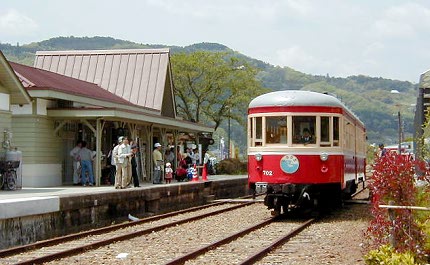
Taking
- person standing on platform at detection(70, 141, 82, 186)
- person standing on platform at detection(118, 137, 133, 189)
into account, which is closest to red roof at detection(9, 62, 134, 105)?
person standing on platform at detection(70, 141, 82, 186)

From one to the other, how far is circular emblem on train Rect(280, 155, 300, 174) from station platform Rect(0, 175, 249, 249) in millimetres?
4178

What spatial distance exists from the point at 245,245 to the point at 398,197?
3.62 meters

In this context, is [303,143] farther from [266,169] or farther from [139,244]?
[139,244]

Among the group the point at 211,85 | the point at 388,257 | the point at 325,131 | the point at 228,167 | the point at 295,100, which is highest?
the point at 211,85

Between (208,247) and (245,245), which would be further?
(245,245)

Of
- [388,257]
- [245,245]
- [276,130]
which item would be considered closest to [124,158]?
[276,130]

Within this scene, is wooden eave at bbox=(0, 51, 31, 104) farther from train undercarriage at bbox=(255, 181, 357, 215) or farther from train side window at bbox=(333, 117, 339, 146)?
train side window at bbox=(333, 117, 339, 146)

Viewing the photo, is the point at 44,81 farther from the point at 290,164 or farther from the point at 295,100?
the point at 290,164

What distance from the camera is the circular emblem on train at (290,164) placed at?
51.5 ft

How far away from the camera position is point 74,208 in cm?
1505

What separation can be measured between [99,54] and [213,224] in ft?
67.5

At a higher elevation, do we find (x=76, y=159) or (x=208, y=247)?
(x=76, y=159)

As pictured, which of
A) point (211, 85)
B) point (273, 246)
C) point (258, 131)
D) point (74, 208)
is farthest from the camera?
point (211, 85)

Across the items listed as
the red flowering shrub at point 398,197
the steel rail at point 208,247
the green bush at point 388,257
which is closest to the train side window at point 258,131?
the steel rail at point 208,247
